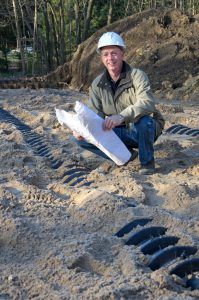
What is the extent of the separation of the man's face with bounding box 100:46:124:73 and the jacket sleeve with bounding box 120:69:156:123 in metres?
0.15

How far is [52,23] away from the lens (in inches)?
729

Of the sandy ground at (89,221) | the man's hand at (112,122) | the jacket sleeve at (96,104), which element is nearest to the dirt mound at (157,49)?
the sandy ground at (89,221)

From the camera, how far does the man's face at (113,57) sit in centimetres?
416

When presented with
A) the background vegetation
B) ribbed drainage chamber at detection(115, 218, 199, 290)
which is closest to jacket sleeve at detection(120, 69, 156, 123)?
ribbed drainage chamber at detection(115, 218, 199, 290)

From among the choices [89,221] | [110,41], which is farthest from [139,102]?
[89,221]

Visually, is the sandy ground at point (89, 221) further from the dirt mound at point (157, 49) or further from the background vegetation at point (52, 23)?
the background vegetation at point (52, 23)

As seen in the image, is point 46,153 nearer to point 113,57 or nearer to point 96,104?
point 96,104

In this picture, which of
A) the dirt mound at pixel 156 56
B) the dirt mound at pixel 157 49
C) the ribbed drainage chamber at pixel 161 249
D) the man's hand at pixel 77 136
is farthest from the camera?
the dirt mound at pixel 157 49

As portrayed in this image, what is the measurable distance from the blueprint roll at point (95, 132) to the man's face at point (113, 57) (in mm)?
409

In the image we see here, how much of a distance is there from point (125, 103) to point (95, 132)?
457mm

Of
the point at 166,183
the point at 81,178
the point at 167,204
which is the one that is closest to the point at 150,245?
the point at 167,204

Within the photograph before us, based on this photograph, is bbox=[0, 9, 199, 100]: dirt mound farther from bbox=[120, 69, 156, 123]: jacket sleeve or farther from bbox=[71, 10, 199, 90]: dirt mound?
bbox=[120, 69, 156, 123]: jacket sleeve

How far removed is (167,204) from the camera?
11.4ft

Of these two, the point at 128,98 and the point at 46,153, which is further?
the point at 46,153
